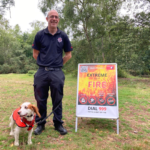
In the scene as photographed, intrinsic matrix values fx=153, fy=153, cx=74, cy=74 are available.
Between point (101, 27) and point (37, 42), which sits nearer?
point (37, 42)

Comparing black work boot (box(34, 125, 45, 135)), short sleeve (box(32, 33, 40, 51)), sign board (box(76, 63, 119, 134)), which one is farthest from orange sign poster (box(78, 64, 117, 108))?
short sleeve (box(32, 33, 40, 51))

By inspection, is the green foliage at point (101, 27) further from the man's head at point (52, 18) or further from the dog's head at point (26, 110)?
the dog's head at point (26, 110)

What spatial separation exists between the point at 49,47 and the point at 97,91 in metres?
1.47

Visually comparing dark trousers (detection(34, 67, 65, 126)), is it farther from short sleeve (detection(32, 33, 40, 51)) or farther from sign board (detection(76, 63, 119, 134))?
sign board (detection(76, 63, 119, 134))

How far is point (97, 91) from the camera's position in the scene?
3.54 metres

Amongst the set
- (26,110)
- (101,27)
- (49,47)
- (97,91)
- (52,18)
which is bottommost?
(26,110)

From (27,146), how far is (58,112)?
860 mm

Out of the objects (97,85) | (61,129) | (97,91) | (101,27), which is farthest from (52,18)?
(101,27)

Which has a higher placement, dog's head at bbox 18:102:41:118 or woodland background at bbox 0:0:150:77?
woodland background at bbox 0:0:150:77

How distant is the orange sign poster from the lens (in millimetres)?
3469

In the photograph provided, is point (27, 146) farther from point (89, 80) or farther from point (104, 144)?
point (89, 80)

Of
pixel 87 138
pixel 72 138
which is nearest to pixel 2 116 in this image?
pixel 72 138

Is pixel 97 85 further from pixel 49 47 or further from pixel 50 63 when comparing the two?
pixel 49 47

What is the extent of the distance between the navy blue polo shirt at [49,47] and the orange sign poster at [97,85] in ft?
2.62
